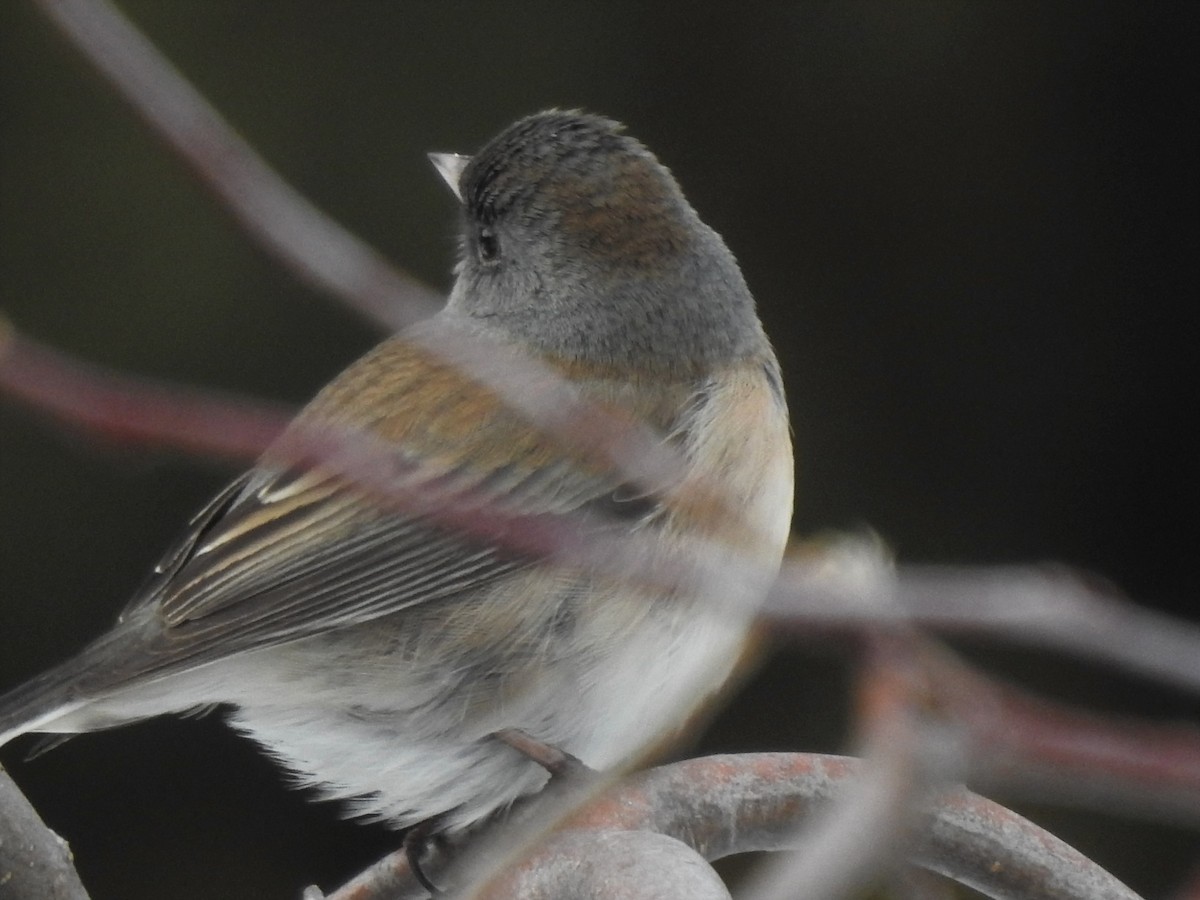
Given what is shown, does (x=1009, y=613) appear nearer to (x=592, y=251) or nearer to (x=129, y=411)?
(x=129, y=411)

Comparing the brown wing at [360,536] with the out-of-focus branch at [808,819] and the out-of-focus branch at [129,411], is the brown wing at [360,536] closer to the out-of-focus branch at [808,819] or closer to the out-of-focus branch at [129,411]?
the out-of-focus branch at [808,819]

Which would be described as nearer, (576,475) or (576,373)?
(576,475)

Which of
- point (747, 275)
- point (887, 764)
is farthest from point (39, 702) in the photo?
point (747, 275)

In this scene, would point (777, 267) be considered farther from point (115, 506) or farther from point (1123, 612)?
point (1123, 612)

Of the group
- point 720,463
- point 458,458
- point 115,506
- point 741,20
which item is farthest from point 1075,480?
point 115,506

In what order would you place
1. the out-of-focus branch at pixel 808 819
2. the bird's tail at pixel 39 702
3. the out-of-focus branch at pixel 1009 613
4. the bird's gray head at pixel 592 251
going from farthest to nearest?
the bird's gray head at pixel 592 251 → the bird's tail at pixel 39 702 → the out-of-focus branch at pixel 808 819 → the out-of-focus branch at pixel 1009 613

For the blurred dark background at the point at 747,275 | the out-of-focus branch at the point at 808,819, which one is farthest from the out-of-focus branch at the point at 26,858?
the blurred dark background at the point at 747,275

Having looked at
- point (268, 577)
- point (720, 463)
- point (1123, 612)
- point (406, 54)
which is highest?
point (406, 54)

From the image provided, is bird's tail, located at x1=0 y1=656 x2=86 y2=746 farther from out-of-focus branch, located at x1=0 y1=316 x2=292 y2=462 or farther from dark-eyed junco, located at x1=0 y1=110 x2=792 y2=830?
out-of-focus branch, located at x1=0 y1=316 x2=292 y2=462
